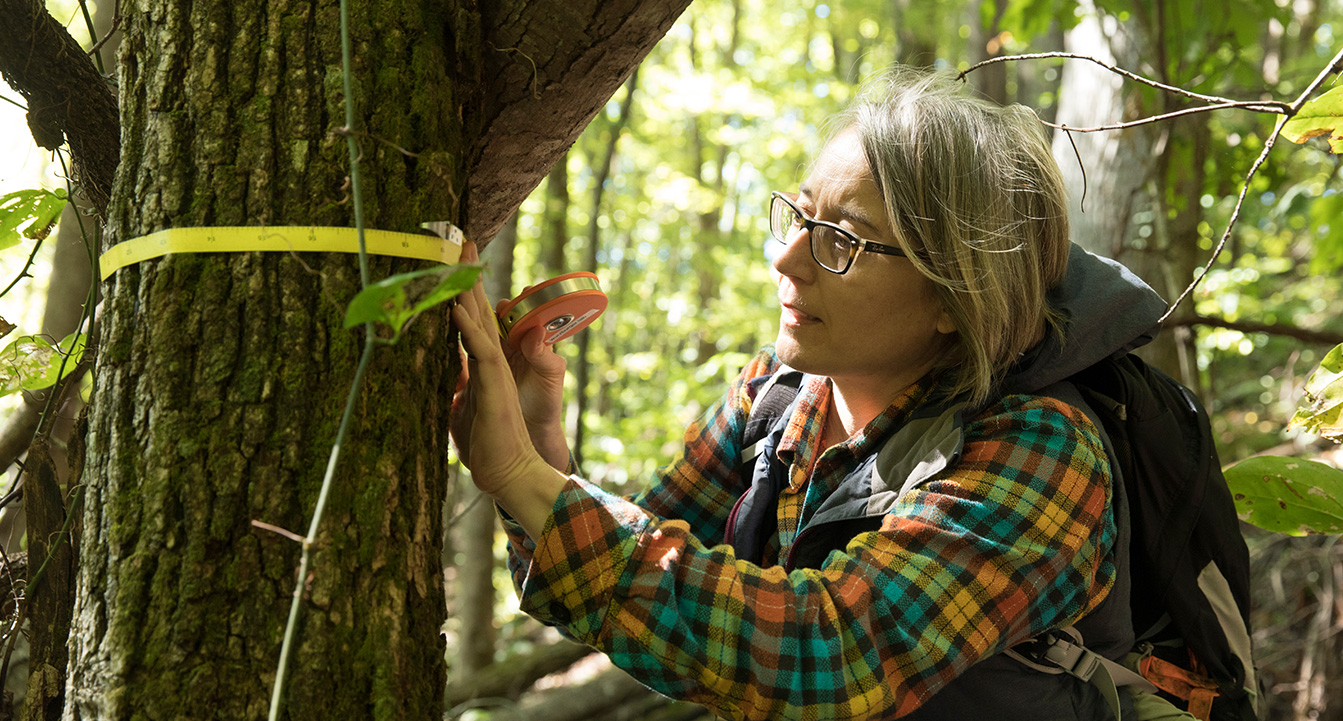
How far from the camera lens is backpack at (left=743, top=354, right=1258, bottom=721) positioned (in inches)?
64.3

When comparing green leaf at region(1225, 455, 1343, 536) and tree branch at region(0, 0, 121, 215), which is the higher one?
tree branch at region(0, 0, 121, 215)

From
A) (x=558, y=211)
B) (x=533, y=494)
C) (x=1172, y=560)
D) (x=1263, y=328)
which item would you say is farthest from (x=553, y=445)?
(x=558, y=211)

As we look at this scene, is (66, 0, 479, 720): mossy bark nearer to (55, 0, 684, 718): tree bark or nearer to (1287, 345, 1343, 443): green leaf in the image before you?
(55, 0, 684, 718): tree bark

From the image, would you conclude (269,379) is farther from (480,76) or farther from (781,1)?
(781,1)

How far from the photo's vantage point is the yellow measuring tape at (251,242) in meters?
1.04

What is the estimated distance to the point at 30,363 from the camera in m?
1.48

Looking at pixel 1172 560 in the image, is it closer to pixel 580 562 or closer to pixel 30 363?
pixel 580 562

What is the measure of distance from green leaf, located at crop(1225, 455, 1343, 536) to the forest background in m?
0.33

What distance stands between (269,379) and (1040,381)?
1.33 metres

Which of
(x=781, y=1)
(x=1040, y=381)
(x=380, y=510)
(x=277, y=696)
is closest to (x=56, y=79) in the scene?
(x=380, y=510)

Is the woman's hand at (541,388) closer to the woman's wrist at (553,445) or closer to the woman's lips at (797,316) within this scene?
the woman's wrist at (553,445)

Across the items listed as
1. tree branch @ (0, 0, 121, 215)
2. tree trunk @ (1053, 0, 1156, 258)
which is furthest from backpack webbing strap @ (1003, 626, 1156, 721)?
tree trunk @ (1053, 0, 1156, 258)

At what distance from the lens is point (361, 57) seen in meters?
1.10

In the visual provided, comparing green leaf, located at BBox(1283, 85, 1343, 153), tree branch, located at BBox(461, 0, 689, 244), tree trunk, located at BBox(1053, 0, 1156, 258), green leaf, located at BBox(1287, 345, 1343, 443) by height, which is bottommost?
green leaf, located at BBox(1287, 345, 1343, 443)
